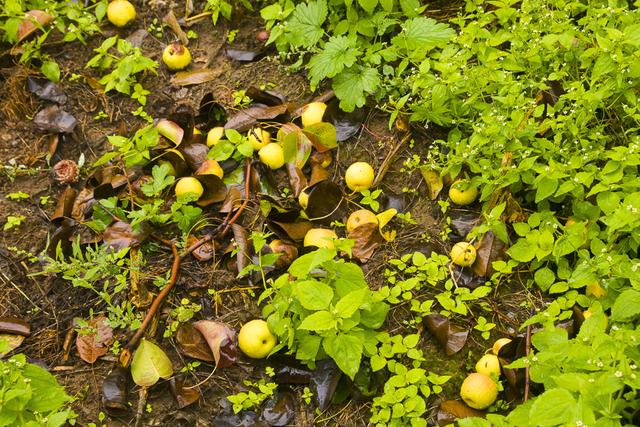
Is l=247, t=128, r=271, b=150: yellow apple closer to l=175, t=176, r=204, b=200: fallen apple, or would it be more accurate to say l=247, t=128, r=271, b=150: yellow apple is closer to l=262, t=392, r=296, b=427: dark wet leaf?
l=175, t=176, r=204, b=200: fallen apple

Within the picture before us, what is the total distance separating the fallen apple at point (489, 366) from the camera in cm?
279

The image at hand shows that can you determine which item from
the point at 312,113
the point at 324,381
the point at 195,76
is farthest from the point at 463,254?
the point at 195,76

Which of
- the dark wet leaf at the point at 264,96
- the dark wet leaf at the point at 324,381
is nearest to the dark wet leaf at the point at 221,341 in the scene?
the dark wet leaf at the point at 324,381

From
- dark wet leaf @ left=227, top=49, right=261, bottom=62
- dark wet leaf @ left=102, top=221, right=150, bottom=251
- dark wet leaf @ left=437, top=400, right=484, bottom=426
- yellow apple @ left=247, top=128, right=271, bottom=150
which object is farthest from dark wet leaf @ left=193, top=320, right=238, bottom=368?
dark wet leaf @ left=227, top=49, right=261, bottom=62

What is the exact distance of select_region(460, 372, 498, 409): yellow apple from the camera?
2707 mm

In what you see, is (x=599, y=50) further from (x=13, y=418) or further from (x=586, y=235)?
(x=13, y=418)

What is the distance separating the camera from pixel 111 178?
11.6ft

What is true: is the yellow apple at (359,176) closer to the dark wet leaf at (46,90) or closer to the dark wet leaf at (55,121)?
the dark wet leaf at (55,121)

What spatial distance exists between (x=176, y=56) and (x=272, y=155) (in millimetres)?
1010

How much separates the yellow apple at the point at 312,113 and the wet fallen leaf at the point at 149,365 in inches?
57.3

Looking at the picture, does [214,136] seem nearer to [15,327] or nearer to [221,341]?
[221,341]

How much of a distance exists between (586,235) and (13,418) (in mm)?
2443

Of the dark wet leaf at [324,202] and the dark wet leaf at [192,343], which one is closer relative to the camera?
the dark wet leaf at [192,343]

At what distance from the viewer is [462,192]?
3283 mm
